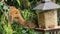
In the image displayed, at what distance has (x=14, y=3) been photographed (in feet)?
10.4

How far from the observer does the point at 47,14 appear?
2412mm

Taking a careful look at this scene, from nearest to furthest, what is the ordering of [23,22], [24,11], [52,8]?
[52,8], [23,22], [24,11]

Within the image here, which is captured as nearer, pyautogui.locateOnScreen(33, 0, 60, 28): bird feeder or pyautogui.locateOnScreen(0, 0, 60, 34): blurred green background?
pyautogui.locateOnScreen(33, 0, 60, 28): bird feeder

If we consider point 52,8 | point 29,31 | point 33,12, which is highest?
point 52,8

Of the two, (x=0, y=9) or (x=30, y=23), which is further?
(x=0, y=9)

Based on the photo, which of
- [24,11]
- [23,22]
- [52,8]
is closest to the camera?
[52,8]

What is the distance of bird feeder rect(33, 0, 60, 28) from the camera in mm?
2363

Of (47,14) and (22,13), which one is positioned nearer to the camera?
(47,14)

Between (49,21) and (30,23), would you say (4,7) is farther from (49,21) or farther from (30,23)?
(49,21)

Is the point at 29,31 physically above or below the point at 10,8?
below

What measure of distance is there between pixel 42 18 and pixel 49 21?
89 millimetres

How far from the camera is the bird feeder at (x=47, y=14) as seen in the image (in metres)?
2.36

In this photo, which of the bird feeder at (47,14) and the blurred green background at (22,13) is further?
the blurred green background at (22,13)

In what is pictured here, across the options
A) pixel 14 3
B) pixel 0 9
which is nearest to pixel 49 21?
pixel 0 9
